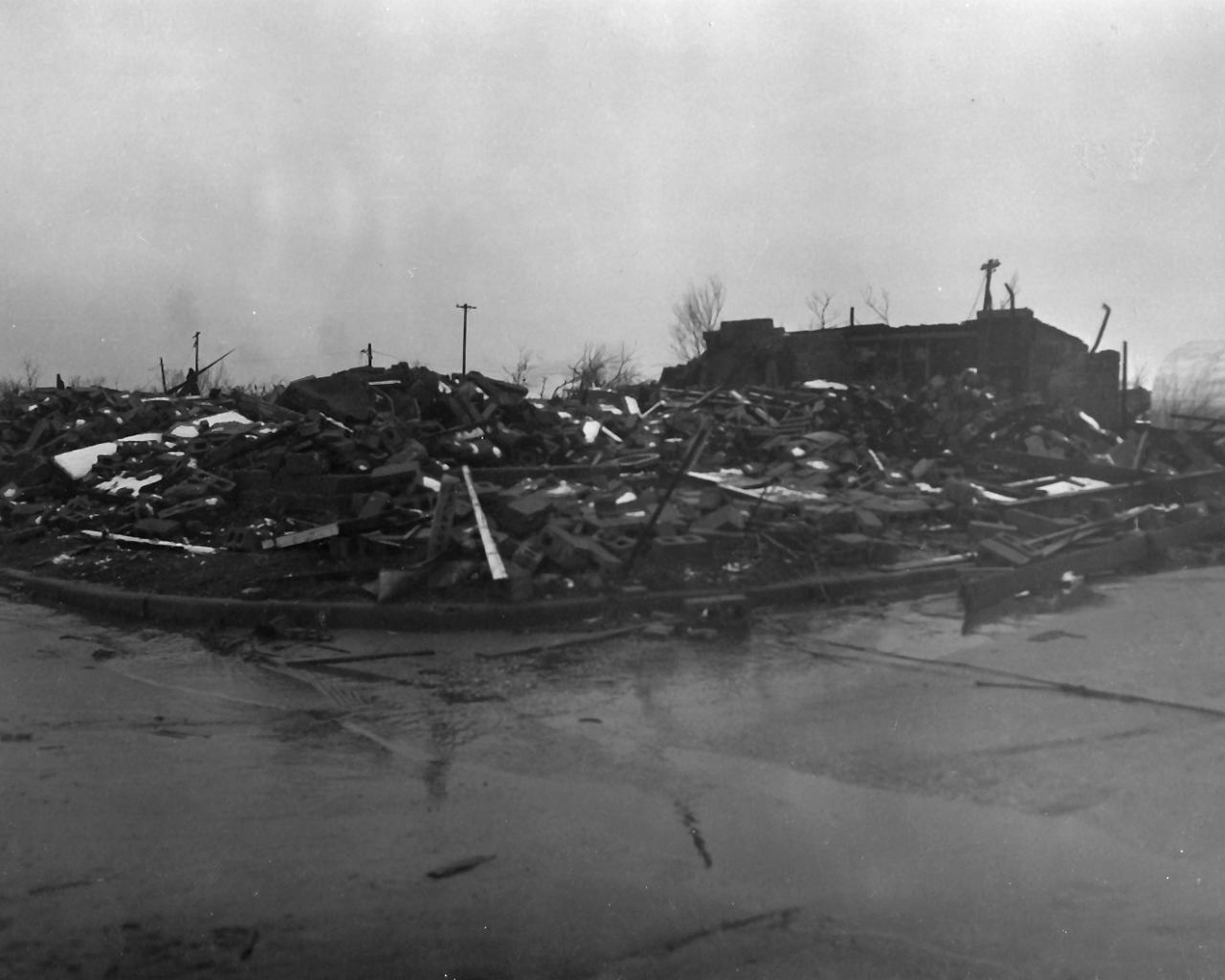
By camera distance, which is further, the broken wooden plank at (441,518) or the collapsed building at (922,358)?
the collapsed building at (922,358)

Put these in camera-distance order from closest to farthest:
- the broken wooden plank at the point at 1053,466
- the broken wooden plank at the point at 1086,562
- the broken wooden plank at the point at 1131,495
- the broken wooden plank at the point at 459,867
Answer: the broken wooden plank at the point at 459,867 → the broken wooden plank at the point at 1086,562 → the broken wooden plank at the point at 1131,495 → the broken wooden plank at the point at 1053,466

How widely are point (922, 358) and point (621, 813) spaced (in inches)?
1427

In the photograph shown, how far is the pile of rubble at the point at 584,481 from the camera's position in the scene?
10539 millimetres

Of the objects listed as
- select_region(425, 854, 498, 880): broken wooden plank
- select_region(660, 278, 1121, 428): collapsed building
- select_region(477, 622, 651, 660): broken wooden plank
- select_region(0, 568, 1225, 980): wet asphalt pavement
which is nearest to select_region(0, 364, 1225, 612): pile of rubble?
select_region(477, 622, 651, 660): broken wooden plank

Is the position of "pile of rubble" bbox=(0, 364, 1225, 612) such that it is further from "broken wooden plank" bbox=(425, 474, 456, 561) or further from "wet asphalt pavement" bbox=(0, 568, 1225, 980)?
"wet asphalt pavement" bbox=(0, 568, 1225, 980)

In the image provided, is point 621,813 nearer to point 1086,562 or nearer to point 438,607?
point 438,607

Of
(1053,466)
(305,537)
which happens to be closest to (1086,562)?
(1053,466)

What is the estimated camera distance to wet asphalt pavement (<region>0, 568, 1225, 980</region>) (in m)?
3.60

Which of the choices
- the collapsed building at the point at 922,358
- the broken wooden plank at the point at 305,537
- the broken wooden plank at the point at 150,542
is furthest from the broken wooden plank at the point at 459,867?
the collapsed building at the point at 922,358

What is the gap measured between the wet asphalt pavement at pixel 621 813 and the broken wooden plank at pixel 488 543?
53.7 inches

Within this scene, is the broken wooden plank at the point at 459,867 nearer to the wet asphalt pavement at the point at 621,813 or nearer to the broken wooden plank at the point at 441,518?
the wet asphalt pavement at the point at 621,813

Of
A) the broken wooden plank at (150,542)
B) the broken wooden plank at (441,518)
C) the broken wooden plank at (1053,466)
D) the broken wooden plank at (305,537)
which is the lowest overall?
the broken wooden plank at (150,542)

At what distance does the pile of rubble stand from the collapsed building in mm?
5918

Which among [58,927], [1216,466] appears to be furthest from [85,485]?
[1216,466]
